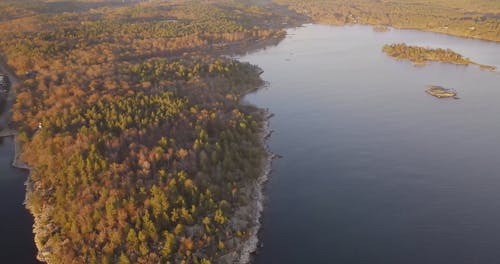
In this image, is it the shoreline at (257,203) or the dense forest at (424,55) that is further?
the dense forest at (424,55)

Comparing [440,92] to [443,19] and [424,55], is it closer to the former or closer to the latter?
[424,55]

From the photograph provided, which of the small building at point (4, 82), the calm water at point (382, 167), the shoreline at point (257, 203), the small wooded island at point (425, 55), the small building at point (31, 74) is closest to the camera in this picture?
the shoreline at point (257, 203)

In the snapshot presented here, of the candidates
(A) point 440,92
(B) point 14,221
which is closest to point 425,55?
(A) point 440,92

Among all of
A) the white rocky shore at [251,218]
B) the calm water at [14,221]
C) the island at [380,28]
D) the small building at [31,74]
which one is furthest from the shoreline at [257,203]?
the island at [380,28]

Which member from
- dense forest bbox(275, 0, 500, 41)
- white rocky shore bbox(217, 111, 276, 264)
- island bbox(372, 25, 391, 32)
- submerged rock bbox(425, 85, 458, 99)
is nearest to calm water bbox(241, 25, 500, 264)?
white rocky shore bbox(217, 111, 276, 264)

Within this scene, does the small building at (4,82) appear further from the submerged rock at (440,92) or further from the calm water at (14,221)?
the submerged rock at (440,92)

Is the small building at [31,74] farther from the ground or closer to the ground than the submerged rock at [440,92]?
farther from the ground

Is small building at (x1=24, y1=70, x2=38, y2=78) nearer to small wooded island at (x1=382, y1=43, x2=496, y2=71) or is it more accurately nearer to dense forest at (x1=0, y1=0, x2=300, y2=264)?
dense forest at (x1=0, y1=0, x2=300, y2=264)
